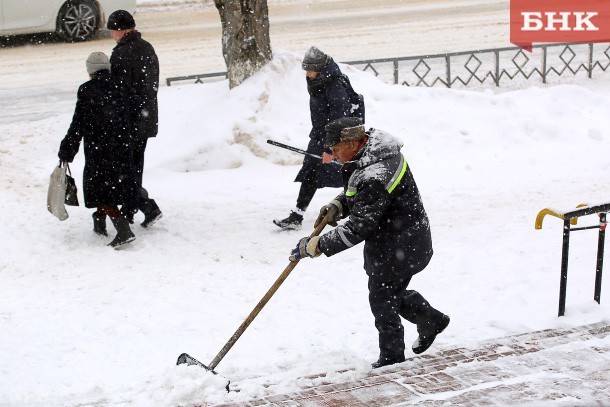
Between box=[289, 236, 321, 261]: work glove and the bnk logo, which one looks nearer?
box=[289, 236, 321, 261]: work glove

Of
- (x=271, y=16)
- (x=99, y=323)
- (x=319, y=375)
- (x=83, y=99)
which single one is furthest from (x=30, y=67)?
(x=319, y=375)

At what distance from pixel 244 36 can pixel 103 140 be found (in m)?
3.66

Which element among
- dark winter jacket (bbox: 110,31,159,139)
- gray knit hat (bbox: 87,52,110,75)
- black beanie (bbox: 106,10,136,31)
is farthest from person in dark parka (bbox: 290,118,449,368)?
black beanie (bbox: 106,10,136,31)

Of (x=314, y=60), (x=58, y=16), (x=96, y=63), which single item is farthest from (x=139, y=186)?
(x=58, y=16)

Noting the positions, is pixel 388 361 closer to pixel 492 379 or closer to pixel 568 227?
pixel 492 379

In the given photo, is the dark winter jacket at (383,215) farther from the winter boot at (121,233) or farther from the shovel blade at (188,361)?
the winter boot at (121,233)

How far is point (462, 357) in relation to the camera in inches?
210

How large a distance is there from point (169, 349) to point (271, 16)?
50.0 feet

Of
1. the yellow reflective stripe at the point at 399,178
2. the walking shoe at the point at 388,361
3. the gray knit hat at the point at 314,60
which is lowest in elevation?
the walking shoe at the point at 388,361

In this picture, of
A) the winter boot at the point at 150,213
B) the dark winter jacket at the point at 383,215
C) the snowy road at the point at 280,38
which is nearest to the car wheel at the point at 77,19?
the snowy road at the point at 280,38

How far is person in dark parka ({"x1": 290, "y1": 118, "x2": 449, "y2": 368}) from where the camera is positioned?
4984 mm

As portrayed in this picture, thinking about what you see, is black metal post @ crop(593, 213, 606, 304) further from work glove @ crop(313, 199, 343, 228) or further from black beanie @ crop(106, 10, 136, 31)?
black beanie @ crop(106, 10, 136, 31)

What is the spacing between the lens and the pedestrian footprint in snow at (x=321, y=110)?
302 inches

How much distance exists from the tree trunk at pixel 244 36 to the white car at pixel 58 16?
6.85 m
